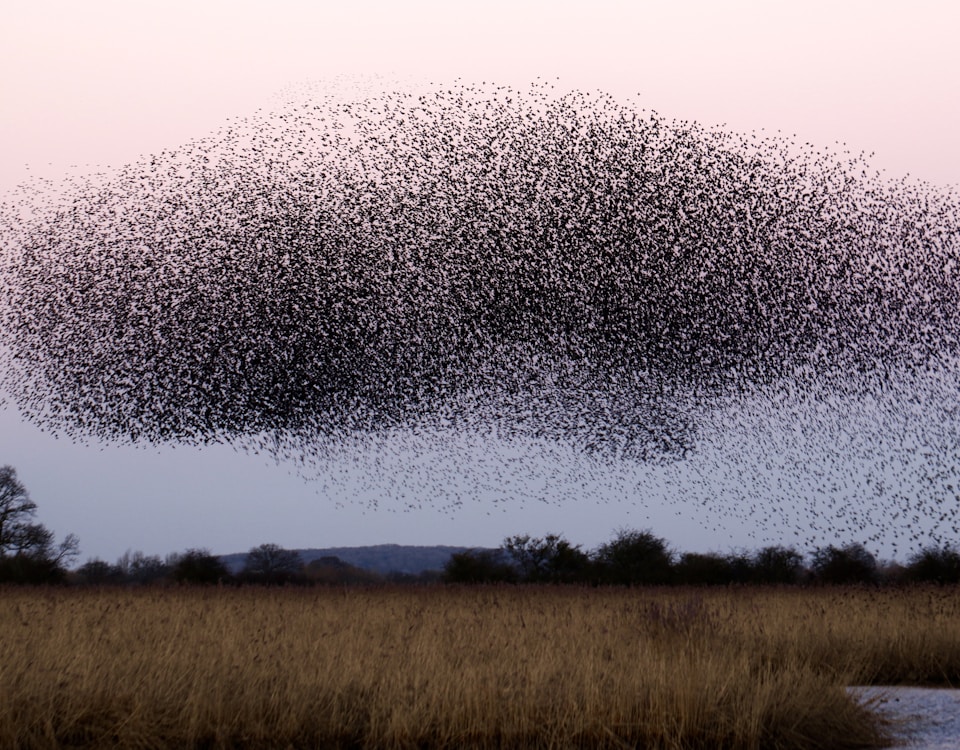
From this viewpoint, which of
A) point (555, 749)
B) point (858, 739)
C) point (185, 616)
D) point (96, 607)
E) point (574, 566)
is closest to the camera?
point (555, 749)

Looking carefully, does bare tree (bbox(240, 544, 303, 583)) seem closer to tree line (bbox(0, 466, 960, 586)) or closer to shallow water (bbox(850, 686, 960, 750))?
tree line (bbox(0, 466, 960, 586))

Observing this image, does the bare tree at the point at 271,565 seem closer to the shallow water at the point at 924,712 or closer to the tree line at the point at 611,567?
the tree line at the point at 611,567

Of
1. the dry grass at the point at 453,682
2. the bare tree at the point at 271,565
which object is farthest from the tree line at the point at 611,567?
the dry grass at the point at 453,682

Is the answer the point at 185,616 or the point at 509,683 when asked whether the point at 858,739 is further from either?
the point at 185,616

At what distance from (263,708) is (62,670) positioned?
2162mm

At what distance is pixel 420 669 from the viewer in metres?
10.2

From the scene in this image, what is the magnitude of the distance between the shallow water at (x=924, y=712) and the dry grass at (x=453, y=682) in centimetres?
39

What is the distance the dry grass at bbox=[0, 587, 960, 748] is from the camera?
880 centimetres

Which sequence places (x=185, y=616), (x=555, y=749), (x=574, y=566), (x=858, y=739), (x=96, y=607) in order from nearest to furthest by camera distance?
(x=555, y=749)
(x=858, y=739)
(x=185, y=616)
(x=96, y=607)
(x=574, y=566)

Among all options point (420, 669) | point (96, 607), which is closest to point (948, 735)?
point (420, 669)

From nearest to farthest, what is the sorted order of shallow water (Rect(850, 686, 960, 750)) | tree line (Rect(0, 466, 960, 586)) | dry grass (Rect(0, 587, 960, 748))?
1. dry grass (Rect(0, 587, 960, 748))
2. shallow water (Rect(850, 686, 960, 750))
3. tree line (Rect(0, 466, 960, 586))

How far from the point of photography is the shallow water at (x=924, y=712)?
936 cm

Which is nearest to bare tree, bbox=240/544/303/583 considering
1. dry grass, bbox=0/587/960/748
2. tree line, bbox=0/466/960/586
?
tree line, bbox=0/466/960/586

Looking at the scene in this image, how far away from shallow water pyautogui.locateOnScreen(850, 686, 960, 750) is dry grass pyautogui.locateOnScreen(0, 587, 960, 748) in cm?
39
